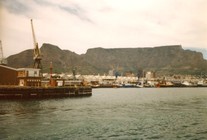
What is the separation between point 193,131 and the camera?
1715 inches

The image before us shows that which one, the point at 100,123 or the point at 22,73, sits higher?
the point at 22,73

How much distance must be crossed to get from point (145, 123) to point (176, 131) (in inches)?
308

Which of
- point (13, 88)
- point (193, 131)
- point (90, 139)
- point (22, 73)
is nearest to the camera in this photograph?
point (90, 139)

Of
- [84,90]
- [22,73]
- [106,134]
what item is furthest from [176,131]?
[84,90]

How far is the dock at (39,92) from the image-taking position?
335 feet

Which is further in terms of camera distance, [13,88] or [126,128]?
[13,88]

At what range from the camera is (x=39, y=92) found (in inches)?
4370

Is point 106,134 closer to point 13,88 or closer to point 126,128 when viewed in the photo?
point 126,128

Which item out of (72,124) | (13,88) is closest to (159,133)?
(72,124)

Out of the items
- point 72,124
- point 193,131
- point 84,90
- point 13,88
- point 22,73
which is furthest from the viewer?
point 84,90

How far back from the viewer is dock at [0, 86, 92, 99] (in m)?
102

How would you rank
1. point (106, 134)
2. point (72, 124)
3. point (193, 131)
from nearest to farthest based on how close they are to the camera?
point (106, 134) → point (193, 131) → point (72, 124)

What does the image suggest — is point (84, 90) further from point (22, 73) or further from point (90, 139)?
point (90, 139)

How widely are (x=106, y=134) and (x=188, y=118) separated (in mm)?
22077
